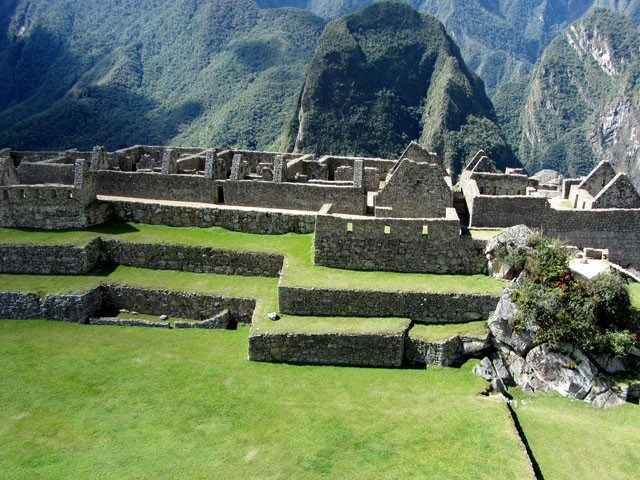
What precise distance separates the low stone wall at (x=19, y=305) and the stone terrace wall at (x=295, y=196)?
8.34m

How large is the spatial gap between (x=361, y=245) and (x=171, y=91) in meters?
102

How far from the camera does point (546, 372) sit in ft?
49.8

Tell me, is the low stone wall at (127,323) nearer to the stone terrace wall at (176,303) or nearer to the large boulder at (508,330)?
the stone terrace wall at (176,303)

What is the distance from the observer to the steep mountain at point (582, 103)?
15668 cm

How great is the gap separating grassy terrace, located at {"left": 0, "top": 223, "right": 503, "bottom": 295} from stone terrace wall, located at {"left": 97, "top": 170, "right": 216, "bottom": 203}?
2407 millimetres

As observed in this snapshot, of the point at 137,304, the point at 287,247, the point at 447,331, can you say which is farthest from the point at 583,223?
the point at 137,304

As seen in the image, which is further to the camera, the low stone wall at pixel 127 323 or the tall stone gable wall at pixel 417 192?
the tall stone gable wall at pixel 417 192

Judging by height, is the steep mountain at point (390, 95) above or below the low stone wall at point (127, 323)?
above

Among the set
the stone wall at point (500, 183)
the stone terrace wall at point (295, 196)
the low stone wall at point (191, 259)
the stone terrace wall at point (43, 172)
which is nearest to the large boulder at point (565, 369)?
the low stone wall at point (191, 259)

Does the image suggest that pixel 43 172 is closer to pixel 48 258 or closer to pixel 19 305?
pixel 48 258

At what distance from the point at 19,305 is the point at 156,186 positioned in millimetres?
7824

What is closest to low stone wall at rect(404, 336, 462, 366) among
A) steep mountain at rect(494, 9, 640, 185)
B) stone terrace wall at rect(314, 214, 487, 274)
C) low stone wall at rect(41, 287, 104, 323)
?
stone terrace wall at rect(314, 214, 487, 274)

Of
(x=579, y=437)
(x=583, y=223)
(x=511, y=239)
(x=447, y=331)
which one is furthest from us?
(x=583, y=223)

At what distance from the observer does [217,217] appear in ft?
72.4
